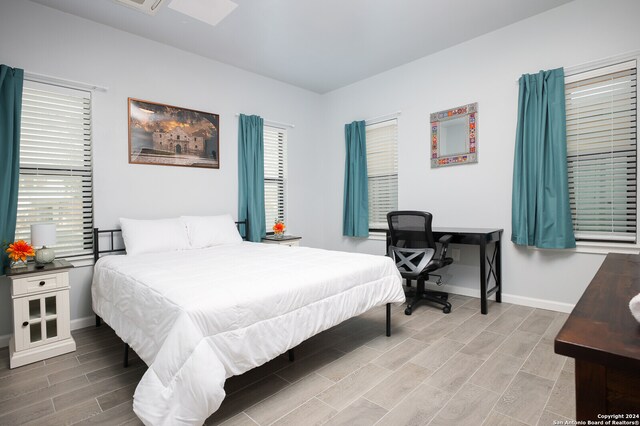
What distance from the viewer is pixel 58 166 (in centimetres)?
291

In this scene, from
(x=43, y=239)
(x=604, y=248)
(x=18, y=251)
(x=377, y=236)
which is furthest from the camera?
(x=377, y=236)

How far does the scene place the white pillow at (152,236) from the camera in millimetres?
2973

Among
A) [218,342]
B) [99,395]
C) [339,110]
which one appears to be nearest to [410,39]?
[339,110]

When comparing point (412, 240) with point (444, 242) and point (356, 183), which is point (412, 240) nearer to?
point (444, 242)

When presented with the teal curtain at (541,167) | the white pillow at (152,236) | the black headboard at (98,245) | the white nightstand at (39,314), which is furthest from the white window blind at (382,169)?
the white nightstand at (39,314)

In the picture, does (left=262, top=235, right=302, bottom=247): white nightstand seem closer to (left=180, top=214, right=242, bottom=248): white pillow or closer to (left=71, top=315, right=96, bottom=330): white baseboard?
(left=180, top=214, right=242, bottom=248): white pillow

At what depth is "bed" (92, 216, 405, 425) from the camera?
1342 millimetres

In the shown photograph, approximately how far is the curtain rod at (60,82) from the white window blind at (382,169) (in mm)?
3219

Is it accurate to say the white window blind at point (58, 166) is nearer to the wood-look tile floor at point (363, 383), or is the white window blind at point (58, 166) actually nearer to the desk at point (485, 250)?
the wood-look tile floor at point (363, 383)

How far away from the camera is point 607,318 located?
2.62 ft

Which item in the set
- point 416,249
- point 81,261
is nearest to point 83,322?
point 81,261

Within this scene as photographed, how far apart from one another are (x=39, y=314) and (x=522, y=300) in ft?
14.0

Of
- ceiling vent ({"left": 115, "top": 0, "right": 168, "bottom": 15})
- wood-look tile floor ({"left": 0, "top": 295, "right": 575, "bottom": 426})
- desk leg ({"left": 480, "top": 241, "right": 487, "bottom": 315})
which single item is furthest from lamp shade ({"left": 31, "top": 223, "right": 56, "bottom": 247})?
desk leg ({"left": 480, "top": 241, "right": 487, "bottom": 315})

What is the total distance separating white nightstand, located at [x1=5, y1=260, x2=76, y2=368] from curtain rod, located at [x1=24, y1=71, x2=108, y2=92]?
1600mm
